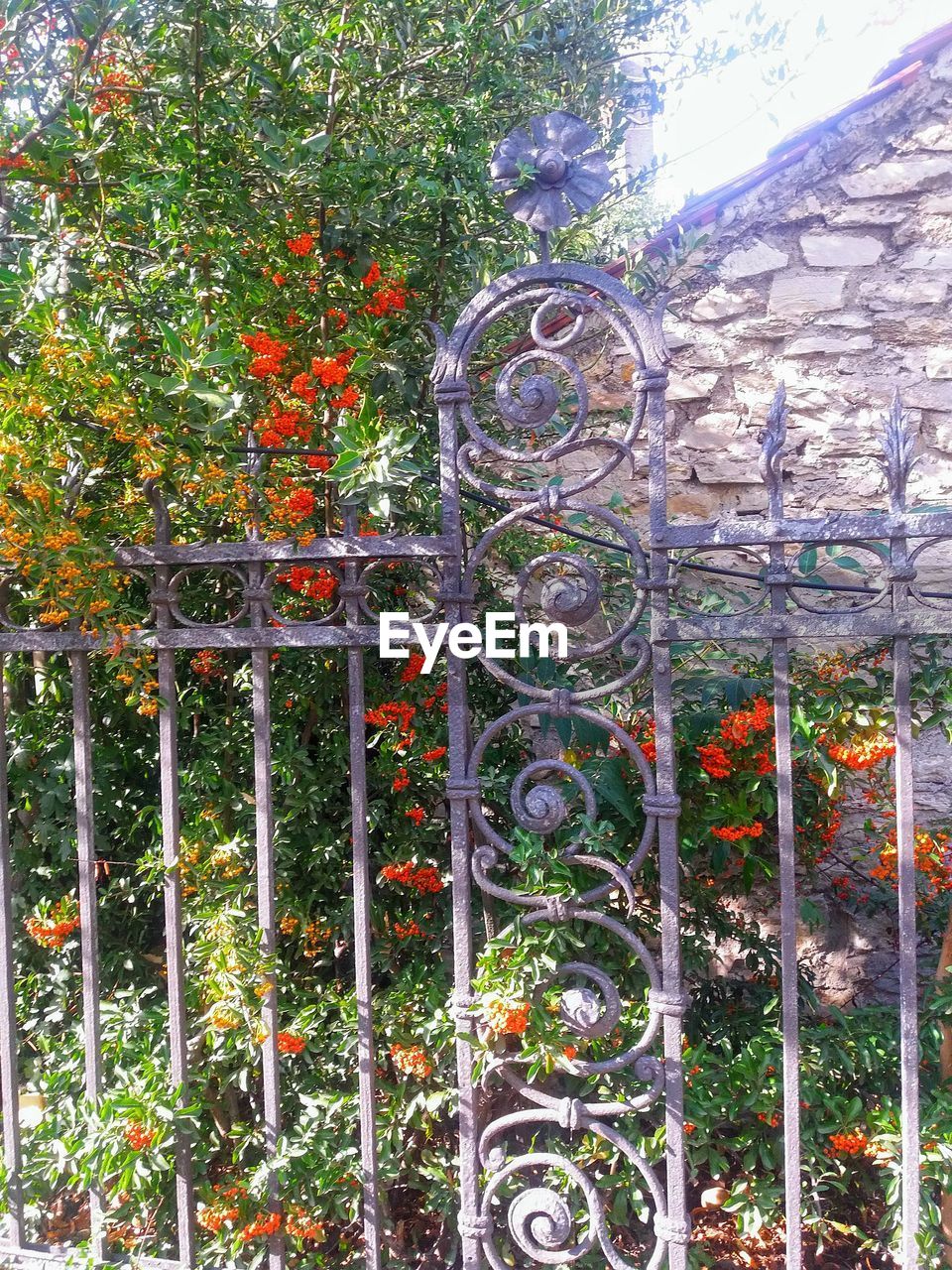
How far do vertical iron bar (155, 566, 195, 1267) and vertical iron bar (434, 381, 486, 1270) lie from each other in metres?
0.61

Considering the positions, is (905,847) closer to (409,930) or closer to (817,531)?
(817,531)

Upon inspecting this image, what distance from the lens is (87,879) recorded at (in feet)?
6.52

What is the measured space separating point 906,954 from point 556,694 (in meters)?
0.81

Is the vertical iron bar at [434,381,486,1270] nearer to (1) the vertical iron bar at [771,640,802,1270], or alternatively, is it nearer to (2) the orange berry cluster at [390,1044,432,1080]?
(2) the orange berry cluster at [390,1044,432,1080]

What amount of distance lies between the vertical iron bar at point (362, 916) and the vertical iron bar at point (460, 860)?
0.19 m

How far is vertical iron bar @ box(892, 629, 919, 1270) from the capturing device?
162cm

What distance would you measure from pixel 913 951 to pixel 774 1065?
0.63 metres

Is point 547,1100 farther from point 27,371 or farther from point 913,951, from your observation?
point 27,371

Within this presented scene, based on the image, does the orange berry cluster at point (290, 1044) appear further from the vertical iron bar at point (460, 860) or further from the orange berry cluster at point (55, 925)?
the orange berry cluster at point (55, 925)

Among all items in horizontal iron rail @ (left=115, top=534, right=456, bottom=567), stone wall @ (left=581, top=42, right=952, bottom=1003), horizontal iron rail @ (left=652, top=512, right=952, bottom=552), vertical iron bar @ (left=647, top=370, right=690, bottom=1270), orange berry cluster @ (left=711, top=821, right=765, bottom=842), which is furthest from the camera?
stone wall @ (left=581, top=42, right=952, bottom=1003)

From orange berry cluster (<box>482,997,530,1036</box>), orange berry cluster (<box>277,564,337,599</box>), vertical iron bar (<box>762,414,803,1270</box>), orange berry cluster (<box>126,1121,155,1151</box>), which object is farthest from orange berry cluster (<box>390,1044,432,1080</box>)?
orange berry cluster (<box>277,564,337,599</box>)

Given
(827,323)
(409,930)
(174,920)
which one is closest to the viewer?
(174,920)

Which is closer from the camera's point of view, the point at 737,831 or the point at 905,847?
the point at 905,847

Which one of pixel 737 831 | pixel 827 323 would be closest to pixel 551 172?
pixel 737 831
